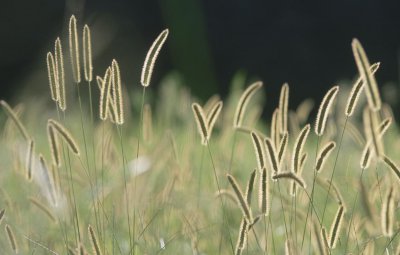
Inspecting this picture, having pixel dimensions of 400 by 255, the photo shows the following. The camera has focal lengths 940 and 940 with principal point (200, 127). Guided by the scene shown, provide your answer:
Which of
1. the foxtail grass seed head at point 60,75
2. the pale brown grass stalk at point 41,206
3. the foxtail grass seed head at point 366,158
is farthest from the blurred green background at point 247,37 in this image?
the foxtail grass seed head at point 366,158

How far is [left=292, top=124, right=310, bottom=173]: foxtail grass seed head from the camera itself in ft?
3.82

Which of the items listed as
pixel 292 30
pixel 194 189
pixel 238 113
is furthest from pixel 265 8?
pixel 238 113

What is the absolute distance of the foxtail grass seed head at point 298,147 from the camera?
1165mm

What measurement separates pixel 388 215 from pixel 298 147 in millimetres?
190

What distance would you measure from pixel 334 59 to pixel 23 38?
2.66 meters

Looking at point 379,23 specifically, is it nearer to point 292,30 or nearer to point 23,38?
point 292,30

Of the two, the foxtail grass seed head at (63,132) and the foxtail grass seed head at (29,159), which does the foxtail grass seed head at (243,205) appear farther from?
the foxtail grass seed head at (29,159)

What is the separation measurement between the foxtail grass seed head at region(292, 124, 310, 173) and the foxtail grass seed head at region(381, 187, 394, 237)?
0.15m

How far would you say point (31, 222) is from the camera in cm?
180

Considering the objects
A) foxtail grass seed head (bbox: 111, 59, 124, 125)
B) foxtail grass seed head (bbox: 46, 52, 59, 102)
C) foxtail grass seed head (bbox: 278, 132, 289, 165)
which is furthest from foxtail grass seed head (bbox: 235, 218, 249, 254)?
foxtail grass seed head (bbox: 46, 52, 59, 102)

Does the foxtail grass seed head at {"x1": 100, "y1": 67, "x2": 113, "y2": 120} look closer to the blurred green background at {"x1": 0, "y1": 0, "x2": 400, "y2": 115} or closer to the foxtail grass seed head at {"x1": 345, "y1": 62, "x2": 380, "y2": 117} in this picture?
the foxtail grass seed head at {"x1": 345, "y1": 62, "x2": 380, "y2": 117}

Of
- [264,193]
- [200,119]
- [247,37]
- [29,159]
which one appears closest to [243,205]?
[264,193]

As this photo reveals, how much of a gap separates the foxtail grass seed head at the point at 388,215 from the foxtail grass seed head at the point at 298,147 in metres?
0.15

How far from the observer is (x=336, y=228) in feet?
3.84
